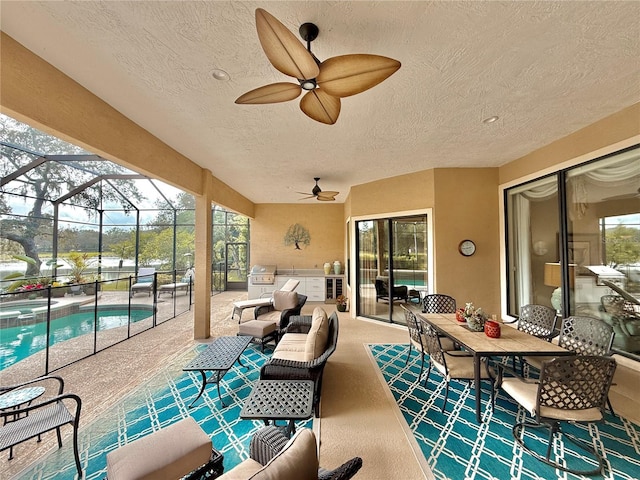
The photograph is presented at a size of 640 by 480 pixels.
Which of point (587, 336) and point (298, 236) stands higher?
point (298, 236)

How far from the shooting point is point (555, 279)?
3.56m

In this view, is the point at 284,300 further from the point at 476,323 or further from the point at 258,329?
the point at 476,323

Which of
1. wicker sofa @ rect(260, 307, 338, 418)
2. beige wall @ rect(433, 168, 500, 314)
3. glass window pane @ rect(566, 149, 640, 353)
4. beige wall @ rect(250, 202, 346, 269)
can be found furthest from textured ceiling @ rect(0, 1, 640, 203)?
beige wall @ rect(250, 202, 346, 269)

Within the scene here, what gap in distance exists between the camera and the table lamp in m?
3.34

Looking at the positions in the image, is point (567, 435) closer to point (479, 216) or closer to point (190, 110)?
point (479, 216)

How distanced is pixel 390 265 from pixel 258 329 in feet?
10.3

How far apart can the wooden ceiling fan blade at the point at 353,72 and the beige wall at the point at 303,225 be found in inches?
266

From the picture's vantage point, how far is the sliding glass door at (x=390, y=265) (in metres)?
5.11

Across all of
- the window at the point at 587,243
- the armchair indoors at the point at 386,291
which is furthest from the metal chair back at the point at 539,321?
the armchair indoors at the point at 386,291

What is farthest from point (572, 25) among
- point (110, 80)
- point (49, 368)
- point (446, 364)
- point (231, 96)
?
point (49, 368)

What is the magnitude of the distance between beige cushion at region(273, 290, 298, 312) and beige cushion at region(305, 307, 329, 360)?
1.81 metres

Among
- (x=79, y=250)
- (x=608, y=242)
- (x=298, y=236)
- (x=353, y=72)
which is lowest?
(x=79, y=250)

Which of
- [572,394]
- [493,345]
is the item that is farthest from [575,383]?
[493,345]

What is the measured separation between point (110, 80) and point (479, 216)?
559 cm
